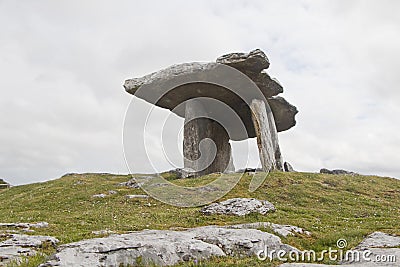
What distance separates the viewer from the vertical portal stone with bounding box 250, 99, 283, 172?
1410 inches

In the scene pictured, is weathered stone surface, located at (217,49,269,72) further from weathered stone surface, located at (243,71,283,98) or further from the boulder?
weathered stone surface, located at (243,71,283,98)

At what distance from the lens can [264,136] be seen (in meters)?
36.9

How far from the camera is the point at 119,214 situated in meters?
21.3

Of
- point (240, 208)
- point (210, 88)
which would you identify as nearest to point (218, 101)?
point (210, 88)

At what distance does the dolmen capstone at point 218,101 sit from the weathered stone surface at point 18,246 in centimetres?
2364

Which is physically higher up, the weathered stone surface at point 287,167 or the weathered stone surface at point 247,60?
the weathered stone surface at point 247,60

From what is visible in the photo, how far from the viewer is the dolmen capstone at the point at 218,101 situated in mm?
34281

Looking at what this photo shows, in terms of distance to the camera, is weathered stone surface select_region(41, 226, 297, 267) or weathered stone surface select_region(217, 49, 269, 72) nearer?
weathered stone surface select_region(41, 226, 297, 267)

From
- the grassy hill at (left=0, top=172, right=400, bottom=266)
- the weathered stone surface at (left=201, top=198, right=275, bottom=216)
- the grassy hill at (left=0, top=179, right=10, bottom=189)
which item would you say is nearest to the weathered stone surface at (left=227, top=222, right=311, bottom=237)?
the grassy hill at (left=0, top=172, right=400, bottom=266)

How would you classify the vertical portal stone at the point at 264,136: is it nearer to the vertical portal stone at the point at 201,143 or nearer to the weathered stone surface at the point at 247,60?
the weathered stone surface at the point at 247,60

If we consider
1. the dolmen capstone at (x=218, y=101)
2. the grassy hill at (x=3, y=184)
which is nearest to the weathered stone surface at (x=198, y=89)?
the dolmen capstone at (x=218, y=101)

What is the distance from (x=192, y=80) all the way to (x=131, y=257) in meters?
27.0

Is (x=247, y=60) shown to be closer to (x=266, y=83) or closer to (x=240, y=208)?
(x=266, y=83)

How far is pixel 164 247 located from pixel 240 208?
1050 centimetres
